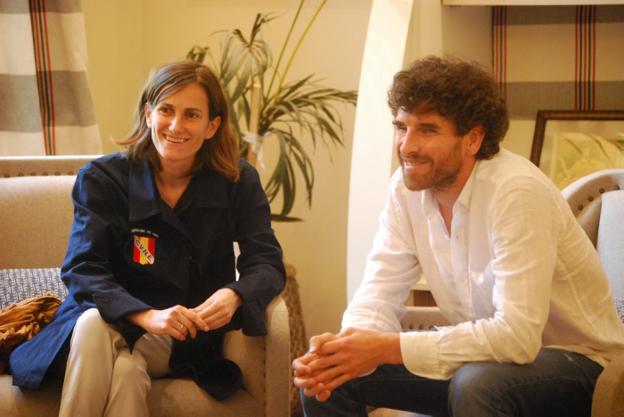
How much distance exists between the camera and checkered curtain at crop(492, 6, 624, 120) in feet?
9.54

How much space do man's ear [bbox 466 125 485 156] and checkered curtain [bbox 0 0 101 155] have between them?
→ 1.63 meters

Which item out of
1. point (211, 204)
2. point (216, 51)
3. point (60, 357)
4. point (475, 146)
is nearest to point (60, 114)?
point (216, 51)

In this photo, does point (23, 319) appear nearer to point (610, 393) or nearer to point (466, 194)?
point (466, 194)

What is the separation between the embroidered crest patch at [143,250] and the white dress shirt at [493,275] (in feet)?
1.66

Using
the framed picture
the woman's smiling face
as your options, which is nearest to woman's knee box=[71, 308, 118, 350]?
the woman's smiling face

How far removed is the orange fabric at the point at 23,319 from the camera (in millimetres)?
2113

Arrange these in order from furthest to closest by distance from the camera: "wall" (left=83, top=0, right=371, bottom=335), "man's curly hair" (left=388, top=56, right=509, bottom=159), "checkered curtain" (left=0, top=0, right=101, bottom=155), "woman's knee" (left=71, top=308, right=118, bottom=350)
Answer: "wall" (left=83, top=0, right=371, bottom=335) < "checkered curtain" (left=0, top=0, right=101, bottom=155) < "woman's knee" (left=71, top=308, right=118, bottom=350) < "man's curly hair" (left=388, top=56, right=509, bottom=159)

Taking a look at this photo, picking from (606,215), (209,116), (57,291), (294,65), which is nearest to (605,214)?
(606,215)

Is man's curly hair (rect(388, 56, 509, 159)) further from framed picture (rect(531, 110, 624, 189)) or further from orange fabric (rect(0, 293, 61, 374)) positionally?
framed picture (rect(531, 110, 624, 189))

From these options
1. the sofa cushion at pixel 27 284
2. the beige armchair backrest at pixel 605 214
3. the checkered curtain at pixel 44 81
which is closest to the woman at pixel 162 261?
the sofa cushion at pixel 27 284

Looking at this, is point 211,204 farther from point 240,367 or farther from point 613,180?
point 613,180

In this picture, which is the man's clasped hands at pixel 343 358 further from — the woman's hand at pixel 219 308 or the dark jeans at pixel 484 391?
the woman's hand at pixel 219 308

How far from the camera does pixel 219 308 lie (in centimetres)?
208

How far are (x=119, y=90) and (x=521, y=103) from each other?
1.52m
